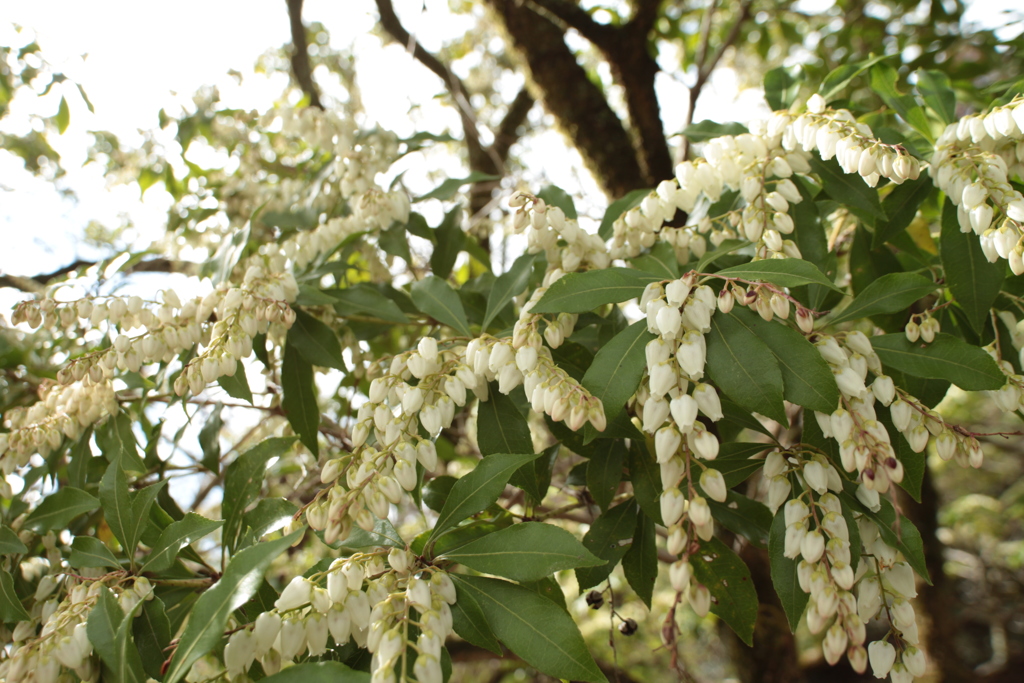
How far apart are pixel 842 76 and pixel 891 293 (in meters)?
0.98

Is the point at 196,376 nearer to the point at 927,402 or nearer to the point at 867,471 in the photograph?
the point at 867,471

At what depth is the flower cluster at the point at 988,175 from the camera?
48.0 inches

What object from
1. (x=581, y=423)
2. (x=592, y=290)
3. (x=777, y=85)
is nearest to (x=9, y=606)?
(x=581, y=423)

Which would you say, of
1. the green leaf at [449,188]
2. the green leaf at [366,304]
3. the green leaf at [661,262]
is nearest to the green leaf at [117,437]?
the green leaf at [366,304]

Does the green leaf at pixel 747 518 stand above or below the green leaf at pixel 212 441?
below

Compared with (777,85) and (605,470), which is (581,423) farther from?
(777,85)

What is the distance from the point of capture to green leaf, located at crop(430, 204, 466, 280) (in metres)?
2.12

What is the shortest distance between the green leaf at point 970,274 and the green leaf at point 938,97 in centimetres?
56

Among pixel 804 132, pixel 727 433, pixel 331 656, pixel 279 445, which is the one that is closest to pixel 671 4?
pixel 804 132

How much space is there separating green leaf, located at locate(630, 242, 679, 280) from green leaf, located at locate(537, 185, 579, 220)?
30 cm

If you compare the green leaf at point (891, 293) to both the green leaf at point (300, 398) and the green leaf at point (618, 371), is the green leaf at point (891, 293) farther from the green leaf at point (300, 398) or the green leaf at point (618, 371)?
the green leaf at point (300, 398)

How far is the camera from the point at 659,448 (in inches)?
44.6

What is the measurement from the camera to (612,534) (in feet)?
4.91

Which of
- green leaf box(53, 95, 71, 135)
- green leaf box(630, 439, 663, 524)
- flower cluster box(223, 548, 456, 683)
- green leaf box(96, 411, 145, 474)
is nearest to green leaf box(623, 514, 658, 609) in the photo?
green leaf box(630, 439, 663, 524)
